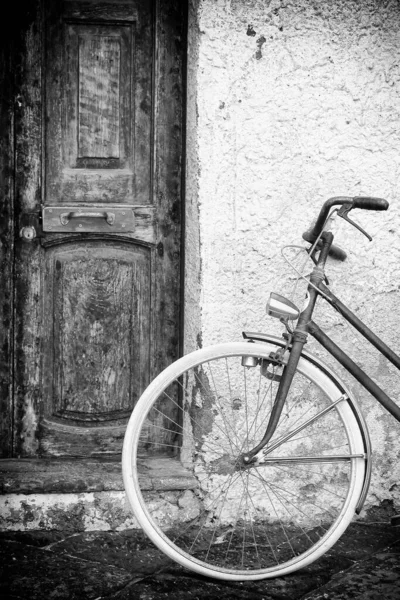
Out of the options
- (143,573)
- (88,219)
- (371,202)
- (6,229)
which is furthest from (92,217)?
(143,573)

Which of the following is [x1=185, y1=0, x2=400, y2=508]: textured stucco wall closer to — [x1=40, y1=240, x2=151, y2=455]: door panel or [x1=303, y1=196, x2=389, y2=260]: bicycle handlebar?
[x1=40, y1=240, x2=151, y2=455]: door panel

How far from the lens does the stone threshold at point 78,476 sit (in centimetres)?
337

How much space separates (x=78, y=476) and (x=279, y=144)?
1708 millimetres

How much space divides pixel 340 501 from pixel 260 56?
2.00 m

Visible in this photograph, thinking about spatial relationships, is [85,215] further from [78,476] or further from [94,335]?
[78,476]

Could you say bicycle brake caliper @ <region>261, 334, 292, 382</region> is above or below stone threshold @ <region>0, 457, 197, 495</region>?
above

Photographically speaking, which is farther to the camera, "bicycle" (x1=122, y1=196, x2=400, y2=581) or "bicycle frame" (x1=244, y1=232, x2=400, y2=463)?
"bicycle" (x1=122, y1=196, x2=400, y2=581)

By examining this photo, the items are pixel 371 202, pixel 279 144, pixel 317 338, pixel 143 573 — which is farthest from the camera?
pixel 279 144

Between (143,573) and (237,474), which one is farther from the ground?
(237,474)

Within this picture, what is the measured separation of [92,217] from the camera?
3.48 m

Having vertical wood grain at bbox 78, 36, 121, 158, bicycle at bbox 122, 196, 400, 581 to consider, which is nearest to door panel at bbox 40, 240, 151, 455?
bicycle at bbox 122, 196, 400, 581

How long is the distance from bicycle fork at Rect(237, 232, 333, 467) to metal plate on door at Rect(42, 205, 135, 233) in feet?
3.25

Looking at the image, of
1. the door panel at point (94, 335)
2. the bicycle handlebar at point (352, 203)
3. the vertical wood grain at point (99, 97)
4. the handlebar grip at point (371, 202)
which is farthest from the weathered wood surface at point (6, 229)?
the handlebar grip at point (371, 202)

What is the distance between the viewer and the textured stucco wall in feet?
10.7
